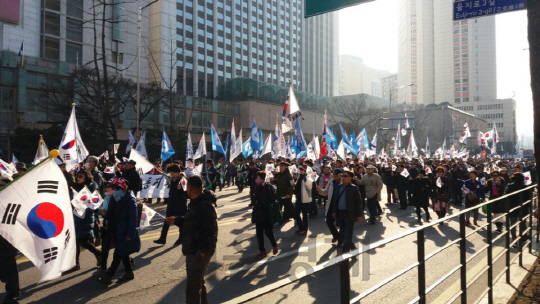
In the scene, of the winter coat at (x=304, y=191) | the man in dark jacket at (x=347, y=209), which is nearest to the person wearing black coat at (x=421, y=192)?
the winter coat at (x=304, y=191)

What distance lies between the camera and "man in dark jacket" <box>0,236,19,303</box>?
4.84m

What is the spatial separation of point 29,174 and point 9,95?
118 feet

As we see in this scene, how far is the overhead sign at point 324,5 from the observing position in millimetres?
6383

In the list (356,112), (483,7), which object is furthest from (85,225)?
(356,112)

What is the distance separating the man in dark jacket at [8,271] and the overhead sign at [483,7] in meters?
7.46

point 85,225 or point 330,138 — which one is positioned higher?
point 330,138

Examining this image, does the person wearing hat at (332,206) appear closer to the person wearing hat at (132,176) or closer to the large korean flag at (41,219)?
the person wearing hat at (132,176)

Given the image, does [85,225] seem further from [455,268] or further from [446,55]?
[446,55]

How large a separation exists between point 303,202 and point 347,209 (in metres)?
2.37

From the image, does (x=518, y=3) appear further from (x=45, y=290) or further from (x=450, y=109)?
(x=450, y=109)

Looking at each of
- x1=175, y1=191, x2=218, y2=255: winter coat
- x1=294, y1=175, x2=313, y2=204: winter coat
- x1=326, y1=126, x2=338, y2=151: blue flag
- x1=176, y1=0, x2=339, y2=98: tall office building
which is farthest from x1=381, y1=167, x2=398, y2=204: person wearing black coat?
x1=176, y1=0, x2=339, y2=98: tall office building

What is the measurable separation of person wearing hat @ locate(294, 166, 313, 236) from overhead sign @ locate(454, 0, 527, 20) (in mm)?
4997

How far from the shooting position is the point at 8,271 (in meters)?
4.90

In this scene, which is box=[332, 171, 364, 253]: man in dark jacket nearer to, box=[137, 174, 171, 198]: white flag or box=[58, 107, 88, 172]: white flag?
box=[137, 174, 171, 198]: white flag
